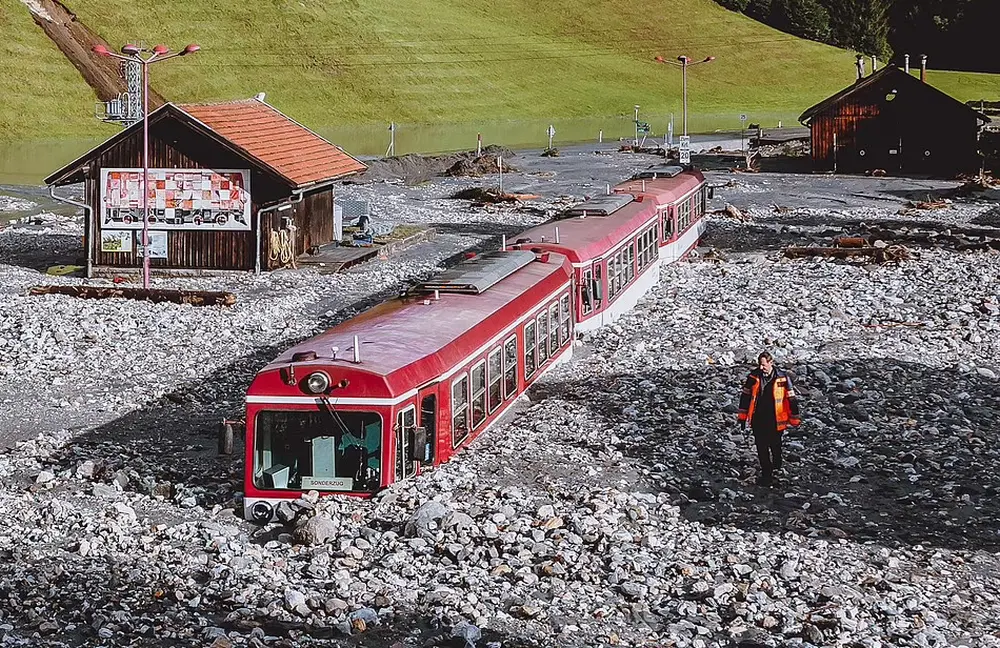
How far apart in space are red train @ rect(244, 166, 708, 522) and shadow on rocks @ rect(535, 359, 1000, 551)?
2.09m

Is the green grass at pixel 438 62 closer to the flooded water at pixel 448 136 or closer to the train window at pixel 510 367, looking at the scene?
the flooded water at pixel 448 136

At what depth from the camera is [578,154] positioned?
9556cm

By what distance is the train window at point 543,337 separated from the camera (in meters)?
26.2

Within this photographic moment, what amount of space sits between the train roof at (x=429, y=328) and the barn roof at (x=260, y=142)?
613 inches

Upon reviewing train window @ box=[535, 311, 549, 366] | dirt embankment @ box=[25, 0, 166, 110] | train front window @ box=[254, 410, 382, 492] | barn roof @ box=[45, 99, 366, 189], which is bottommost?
train front window @ box=[254, 410, 382, 492]

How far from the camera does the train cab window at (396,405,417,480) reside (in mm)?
18578

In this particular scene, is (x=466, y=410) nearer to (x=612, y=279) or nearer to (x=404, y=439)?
(x=404, y=439)

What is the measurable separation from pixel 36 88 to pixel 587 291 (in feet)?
327

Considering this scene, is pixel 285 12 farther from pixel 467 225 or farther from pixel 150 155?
pixel 150 155

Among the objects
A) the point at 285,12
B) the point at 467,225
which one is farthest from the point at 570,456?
the point at 285,12

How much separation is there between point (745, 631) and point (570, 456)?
7012 mm

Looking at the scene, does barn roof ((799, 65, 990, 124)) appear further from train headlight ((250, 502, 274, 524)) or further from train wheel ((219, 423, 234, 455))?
train headlight ((250, 502, 274, 524))

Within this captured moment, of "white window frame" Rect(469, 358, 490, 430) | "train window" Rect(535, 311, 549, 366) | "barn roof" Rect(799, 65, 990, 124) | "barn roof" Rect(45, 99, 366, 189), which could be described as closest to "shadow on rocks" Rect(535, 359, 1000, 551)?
"train window" Rect(535, 311, 549, 366)

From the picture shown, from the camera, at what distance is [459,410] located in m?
20.7
